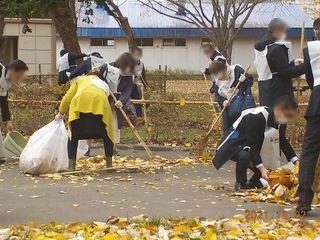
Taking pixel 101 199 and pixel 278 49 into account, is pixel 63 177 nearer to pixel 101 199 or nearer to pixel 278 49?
pixel 101 199

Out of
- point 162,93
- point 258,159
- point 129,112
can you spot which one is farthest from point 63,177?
point 162,93

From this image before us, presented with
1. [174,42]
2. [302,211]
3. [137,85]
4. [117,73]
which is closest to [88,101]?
[117,73]

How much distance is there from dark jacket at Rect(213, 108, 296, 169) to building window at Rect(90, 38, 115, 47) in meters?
42.9

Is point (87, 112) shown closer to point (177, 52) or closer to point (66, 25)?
point (66, 25)

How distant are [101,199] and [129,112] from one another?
550 cm

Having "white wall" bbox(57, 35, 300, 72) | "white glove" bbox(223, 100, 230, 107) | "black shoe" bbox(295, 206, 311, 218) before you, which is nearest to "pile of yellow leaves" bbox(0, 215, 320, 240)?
"black shoe" bbox(295, 206, 311, 218)

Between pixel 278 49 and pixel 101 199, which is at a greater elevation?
pixel 278 49

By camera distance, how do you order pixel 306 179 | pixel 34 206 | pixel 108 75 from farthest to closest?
1. pixel 108 75
2. pixel 34 206
3. pixel 306 179

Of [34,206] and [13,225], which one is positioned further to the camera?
[34,206]

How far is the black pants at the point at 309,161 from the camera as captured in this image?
7250 mm

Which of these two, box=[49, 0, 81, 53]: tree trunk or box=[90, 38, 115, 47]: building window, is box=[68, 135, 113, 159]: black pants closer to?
box=[49, 0, 81, 53]: tree trunk

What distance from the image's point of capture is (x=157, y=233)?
6.32 metres

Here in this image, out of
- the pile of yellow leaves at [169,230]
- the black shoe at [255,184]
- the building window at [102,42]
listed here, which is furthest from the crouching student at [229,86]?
the building window at [102,42]

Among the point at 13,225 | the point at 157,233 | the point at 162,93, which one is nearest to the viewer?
the point at 157,233
